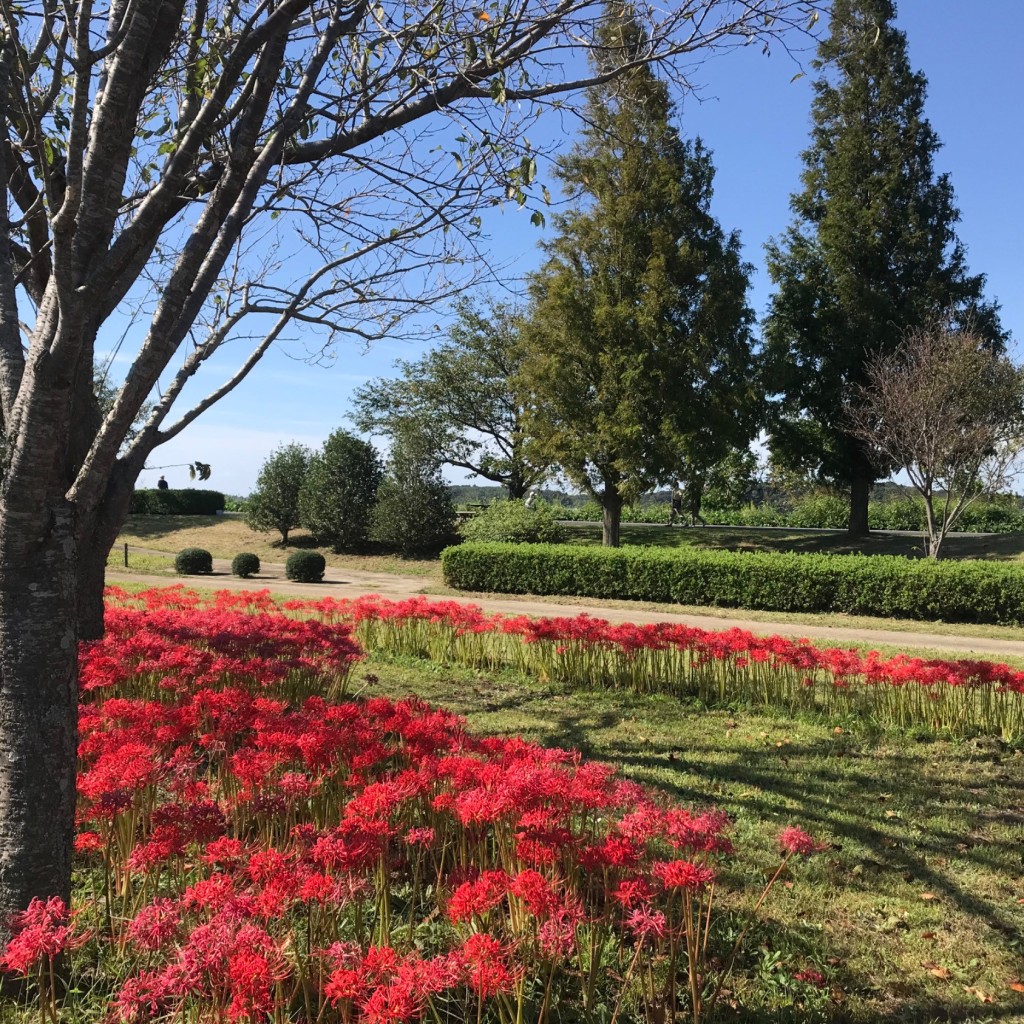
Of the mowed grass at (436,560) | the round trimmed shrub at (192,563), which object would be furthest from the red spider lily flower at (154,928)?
the round trimmed shrub at (192,563)

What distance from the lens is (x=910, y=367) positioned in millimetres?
22234

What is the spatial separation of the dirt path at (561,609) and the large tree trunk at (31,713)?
970 centimetres

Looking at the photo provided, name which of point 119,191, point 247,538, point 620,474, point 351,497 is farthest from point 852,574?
point 247,538

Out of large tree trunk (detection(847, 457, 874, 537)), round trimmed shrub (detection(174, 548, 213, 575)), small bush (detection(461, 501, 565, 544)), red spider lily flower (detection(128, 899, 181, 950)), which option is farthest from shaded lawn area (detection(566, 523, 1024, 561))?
red spider lily flower (detection(128, 899, 181, 950))

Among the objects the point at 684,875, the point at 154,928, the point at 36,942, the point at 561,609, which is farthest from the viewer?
the point at 561,609

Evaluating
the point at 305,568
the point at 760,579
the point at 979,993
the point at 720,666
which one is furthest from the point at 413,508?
the point at 979,993

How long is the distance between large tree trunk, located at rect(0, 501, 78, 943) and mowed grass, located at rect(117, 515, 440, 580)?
2057cm

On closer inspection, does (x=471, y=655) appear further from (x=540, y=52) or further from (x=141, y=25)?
(x=141, y=25)

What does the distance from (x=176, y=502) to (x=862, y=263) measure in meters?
35.5

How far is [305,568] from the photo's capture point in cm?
2162

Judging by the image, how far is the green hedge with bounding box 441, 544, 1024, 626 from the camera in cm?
1443

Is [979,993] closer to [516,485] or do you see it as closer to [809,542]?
[809,542]

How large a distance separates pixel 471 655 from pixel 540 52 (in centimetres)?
641

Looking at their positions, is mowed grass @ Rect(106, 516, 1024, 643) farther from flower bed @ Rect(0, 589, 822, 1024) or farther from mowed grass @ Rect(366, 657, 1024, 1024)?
flower bed @ Rect(0, 589, 822, 1024)
